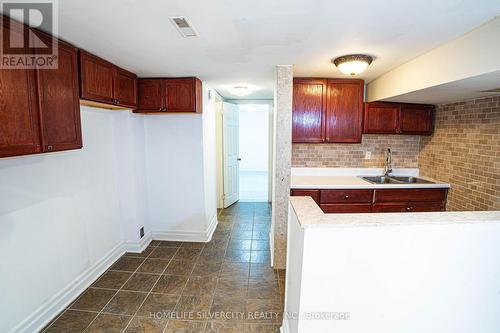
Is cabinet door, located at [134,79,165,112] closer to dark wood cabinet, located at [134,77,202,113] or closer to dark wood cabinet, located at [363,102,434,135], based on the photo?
dark wood cabinet, located at [134,77,202,113]

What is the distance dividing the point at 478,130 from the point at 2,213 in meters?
4.32

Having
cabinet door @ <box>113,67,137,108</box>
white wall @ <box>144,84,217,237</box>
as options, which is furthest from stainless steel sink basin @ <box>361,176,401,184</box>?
cabinet door @ <box>113,67,137,108</box>

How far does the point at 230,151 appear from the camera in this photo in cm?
482

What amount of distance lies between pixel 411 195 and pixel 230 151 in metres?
3.07

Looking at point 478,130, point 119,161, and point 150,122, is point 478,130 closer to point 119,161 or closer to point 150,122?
point 150,122

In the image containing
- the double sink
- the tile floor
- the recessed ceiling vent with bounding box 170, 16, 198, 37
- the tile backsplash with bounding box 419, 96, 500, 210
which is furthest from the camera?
the double sink

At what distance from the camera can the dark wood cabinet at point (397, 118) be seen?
3.17 metres

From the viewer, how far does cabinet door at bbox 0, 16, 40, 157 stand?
1.37 metres

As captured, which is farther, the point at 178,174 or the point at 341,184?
the point at 178,174

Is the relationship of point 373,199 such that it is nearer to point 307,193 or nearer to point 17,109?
point 307,193

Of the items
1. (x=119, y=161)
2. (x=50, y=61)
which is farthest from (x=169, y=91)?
(x=50, y=61)

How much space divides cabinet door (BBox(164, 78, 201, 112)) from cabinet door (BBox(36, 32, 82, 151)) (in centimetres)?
108

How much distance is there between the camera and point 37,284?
1.94m
